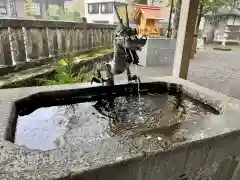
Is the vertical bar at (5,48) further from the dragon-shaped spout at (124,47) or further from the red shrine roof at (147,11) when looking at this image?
the red shrine roof at (147,11)

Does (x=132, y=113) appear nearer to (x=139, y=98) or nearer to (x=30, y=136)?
(x=139, y=98)

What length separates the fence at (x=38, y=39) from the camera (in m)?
3.56

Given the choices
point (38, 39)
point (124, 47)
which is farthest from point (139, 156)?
point (38, 39)

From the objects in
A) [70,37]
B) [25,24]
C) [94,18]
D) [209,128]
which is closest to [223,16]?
[94,18]

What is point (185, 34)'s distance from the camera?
10.3ft

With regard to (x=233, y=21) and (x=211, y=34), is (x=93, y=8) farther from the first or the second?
(x=233, y=21)

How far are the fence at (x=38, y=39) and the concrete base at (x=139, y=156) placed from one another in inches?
87.7

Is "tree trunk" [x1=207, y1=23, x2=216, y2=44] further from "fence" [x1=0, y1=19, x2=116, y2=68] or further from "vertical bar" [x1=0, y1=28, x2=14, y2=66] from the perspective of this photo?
"vertical bar" [x1=0, y1=28, x2=14, y2=66]

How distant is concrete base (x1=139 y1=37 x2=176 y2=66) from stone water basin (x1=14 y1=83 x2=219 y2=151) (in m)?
4.18

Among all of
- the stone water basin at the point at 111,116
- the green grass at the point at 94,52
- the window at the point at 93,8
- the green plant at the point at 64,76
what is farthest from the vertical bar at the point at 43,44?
the window at the point at 93,8

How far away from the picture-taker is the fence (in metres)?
3.56

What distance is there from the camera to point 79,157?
3.52 ft

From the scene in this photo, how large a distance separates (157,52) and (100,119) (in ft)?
17.3

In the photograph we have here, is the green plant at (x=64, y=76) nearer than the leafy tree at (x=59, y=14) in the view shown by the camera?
Yes
